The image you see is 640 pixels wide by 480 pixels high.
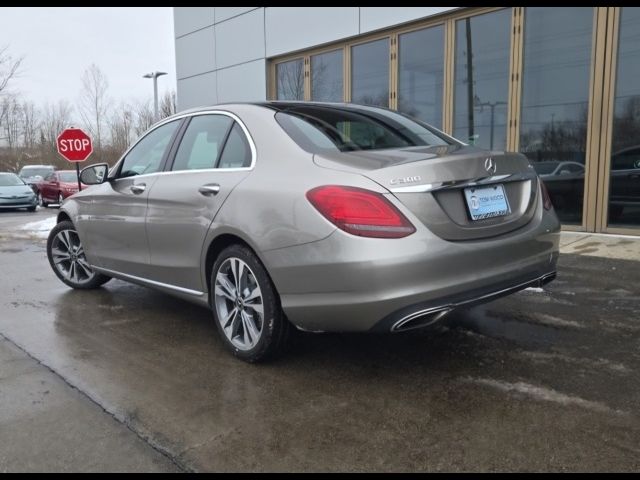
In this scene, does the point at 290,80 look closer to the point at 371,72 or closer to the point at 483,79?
the point at 371,72

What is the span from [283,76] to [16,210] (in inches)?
463

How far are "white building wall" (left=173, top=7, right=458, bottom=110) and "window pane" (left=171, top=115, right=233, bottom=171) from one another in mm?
6432

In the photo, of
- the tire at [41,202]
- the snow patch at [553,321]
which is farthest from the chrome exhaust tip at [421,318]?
the tire at [41,202]

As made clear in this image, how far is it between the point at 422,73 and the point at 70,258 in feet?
22.0

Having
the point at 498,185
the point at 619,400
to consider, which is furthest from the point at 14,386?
the point at 619,400

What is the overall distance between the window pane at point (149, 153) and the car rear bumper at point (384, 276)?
173 cm

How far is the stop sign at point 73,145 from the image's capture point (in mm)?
12258

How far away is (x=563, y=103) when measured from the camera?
8.16 meters

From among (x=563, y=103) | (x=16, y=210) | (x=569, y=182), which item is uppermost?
(x=563, y=103)

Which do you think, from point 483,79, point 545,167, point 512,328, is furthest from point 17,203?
point 512,328

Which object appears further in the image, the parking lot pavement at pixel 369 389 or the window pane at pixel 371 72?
the window pane at pixel 371 72

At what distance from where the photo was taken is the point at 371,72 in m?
10.8

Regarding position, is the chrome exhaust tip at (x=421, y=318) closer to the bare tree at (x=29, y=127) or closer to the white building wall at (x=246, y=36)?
the white building wall at (x=246, y=36)
